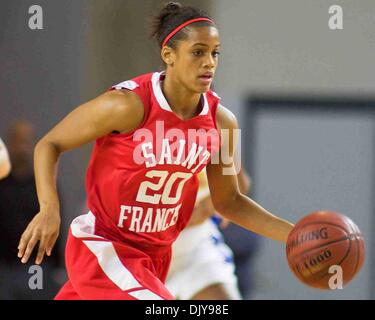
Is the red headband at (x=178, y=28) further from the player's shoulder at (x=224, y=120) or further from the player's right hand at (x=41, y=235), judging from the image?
the player's right hand at (x=41, y=235)

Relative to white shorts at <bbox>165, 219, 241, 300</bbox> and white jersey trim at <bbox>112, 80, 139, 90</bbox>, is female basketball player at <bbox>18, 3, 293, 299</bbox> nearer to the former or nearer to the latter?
white jersey trim at <bbox>112, 80, 139, 90</bbox>

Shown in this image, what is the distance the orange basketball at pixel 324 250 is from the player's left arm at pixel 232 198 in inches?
7.1

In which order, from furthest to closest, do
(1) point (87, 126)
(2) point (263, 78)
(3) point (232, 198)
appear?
(2) point (263, 78) < (3) point (232, 198) < (1) point (87, 126)

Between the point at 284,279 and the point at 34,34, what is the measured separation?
268 cm

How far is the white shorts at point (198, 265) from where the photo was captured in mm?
5027

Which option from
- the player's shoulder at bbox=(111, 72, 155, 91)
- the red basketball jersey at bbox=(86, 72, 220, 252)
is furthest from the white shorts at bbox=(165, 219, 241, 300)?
the player's shoulder at bbox=(111, 72, 155, 91)

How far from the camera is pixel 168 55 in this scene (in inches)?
153

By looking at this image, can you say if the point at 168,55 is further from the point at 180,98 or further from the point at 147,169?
the point at 147,169

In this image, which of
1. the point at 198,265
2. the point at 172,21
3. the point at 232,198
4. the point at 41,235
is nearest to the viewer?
the point at 41,235

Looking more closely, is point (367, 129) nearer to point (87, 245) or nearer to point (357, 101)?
point (357, 101)

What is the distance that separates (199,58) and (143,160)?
0.46m

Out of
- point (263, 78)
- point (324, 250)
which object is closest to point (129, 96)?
point (324, 250)

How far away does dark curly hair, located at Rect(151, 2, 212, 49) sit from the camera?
384cm
